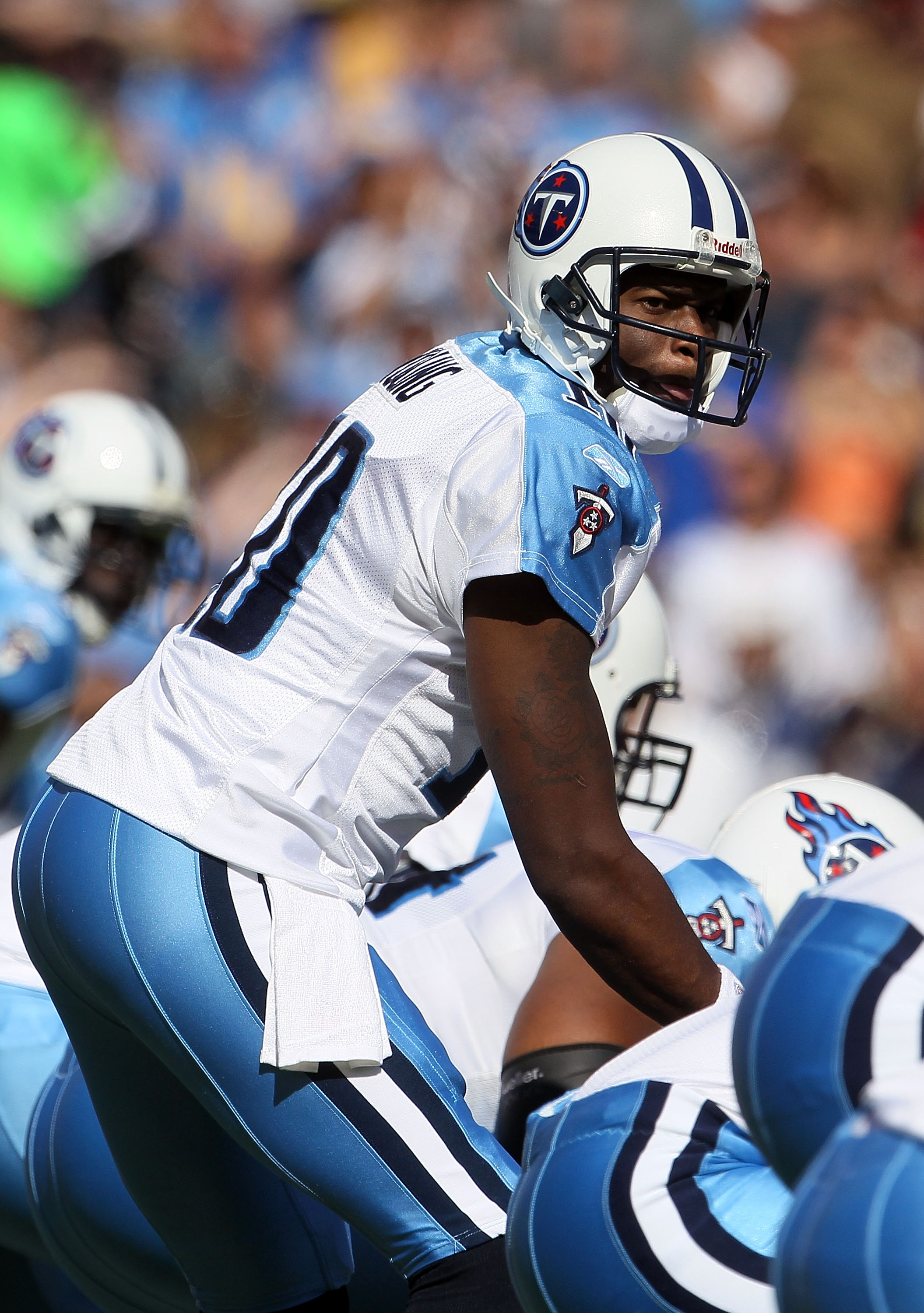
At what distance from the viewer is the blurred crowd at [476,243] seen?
640 cm

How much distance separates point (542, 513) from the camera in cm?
186

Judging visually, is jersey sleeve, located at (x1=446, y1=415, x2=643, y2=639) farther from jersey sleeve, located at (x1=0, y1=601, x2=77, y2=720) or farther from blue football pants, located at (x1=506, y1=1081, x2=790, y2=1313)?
jersey sleeve, located at (x1=0, y1=601, x2=77, y2=720)

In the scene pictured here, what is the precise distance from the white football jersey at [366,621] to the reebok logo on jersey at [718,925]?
594 mm

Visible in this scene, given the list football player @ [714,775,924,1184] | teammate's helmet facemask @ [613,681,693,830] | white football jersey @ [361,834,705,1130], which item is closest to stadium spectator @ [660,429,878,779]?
teammate's helmet facemask @ [613,681,693,830]

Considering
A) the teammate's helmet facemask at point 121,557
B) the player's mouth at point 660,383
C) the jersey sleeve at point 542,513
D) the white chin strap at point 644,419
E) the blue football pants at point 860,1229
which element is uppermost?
the player's mouth at point 660,383

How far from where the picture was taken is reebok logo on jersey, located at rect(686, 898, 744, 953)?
96.8 inches

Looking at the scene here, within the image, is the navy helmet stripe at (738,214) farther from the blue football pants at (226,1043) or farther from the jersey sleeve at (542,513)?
the blue football pants at (226,1043)

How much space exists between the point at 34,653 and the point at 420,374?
2263mm

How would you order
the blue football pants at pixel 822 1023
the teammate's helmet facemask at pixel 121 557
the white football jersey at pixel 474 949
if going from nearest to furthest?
the blue football pants at pixel 822 1023 < the white football jersey at pixel 474 949 < the teammate's helmet facemask at pixel 121 557

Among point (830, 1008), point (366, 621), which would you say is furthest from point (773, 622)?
point (830, 1008)

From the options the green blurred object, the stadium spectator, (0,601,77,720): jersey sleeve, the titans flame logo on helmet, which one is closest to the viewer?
the titans flame logo on helmet

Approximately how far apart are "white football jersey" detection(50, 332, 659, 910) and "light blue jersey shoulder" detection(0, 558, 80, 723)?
206cm

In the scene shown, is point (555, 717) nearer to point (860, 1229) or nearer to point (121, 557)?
point (860, 1229)

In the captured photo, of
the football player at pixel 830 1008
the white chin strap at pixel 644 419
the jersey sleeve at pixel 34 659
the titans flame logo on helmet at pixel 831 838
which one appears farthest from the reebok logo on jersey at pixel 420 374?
the jersey sleeve at pixel 34 659
